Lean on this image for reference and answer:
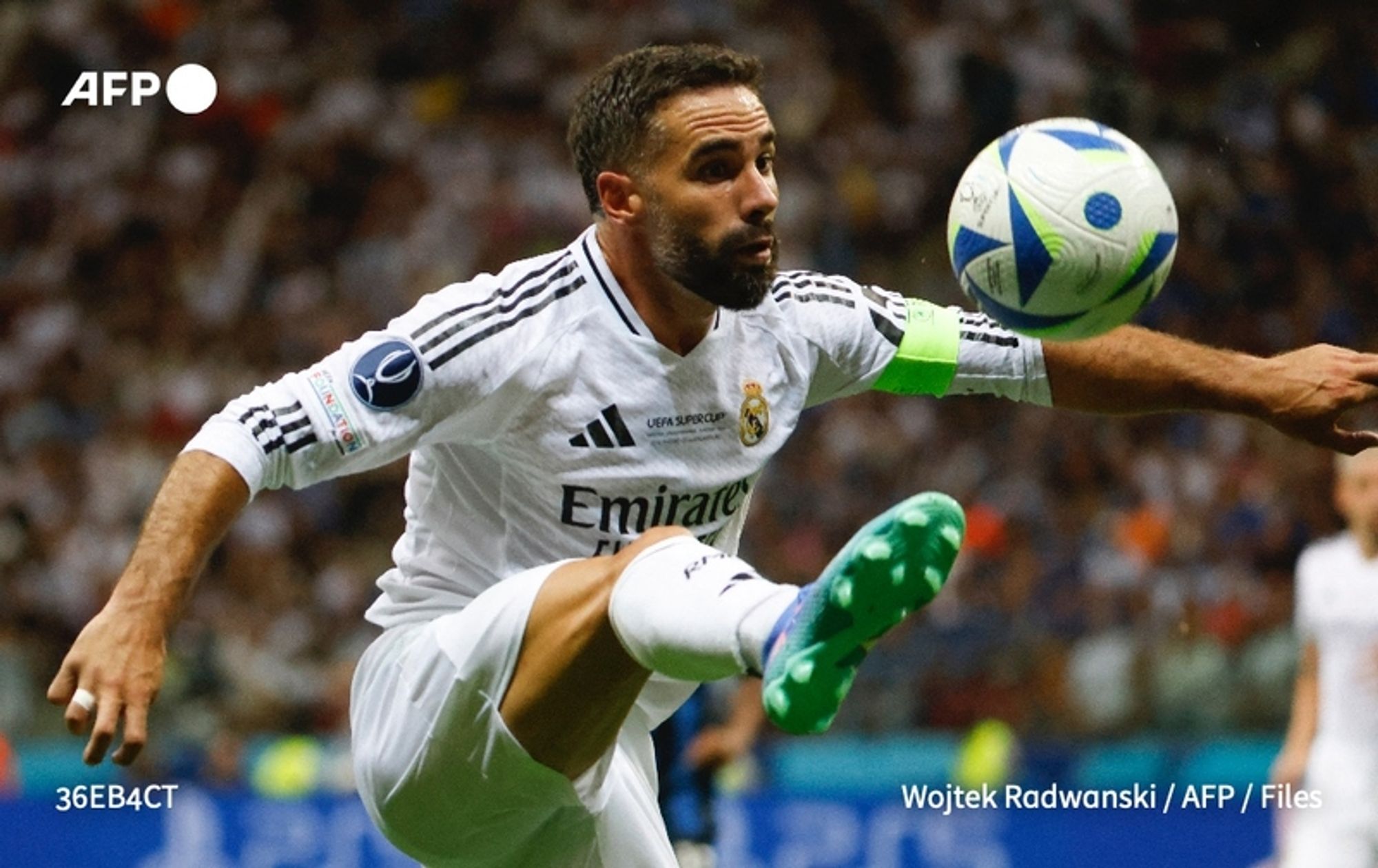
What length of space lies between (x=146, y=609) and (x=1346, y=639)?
4.41 metres

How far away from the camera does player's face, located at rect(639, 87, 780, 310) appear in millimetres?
3926

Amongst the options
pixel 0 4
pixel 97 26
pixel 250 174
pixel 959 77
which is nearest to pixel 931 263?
pixel 959 77

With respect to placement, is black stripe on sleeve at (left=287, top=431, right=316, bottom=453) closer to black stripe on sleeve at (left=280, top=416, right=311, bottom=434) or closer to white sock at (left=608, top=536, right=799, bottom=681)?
black stripe on sleeve at (left=280, top=416, right=311, bottom=434)

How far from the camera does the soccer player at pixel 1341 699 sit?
20.5 feet

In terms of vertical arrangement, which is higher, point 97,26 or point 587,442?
point 97,26

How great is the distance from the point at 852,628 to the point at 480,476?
1.33 metres

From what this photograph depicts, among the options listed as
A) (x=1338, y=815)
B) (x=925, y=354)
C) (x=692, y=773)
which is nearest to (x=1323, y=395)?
(x=925, y=354)

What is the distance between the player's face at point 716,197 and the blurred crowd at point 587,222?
4.72 metres

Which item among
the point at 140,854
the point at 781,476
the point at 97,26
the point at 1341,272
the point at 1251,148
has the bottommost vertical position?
the point at 140,854

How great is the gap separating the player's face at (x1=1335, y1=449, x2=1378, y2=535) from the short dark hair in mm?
3155

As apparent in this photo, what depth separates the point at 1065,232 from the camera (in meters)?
3.80

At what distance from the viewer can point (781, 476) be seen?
9930 mm

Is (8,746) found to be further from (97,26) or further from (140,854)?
(97,26)

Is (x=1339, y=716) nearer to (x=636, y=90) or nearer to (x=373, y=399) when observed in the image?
(x=636, y=90)
